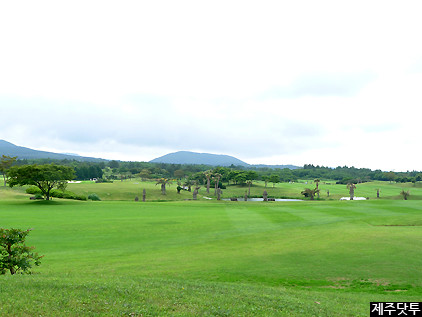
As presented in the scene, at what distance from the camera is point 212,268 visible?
18.8m

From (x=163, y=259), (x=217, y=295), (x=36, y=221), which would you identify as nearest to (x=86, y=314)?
(x=217, y=295)

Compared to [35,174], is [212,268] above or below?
below

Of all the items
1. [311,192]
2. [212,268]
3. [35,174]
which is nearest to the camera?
[212,268]

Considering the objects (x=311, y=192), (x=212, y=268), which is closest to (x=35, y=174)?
(x=212, y=268)

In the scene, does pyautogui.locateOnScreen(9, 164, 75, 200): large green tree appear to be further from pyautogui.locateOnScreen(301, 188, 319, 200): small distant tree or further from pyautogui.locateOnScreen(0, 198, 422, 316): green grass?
pyautogui.locateOnScreen(301, 188, 319, 200): small distant tree

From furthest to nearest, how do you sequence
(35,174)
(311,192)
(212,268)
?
(311,192)
(35,174)
(212,268)

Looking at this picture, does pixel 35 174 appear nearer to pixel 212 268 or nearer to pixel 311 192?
pixel 212 268

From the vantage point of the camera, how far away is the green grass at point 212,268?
10352 millimetres

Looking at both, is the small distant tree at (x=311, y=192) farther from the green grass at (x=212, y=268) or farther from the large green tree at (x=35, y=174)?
the large green tree at (x=35, y=174)

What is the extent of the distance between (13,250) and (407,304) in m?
18.5

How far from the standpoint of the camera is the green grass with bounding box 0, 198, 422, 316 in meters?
10.4

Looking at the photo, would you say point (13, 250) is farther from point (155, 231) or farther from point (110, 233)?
point (155, 231)

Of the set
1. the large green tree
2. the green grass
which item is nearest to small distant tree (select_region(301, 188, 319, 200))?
the green grass

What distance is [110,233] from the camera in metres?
30.7
